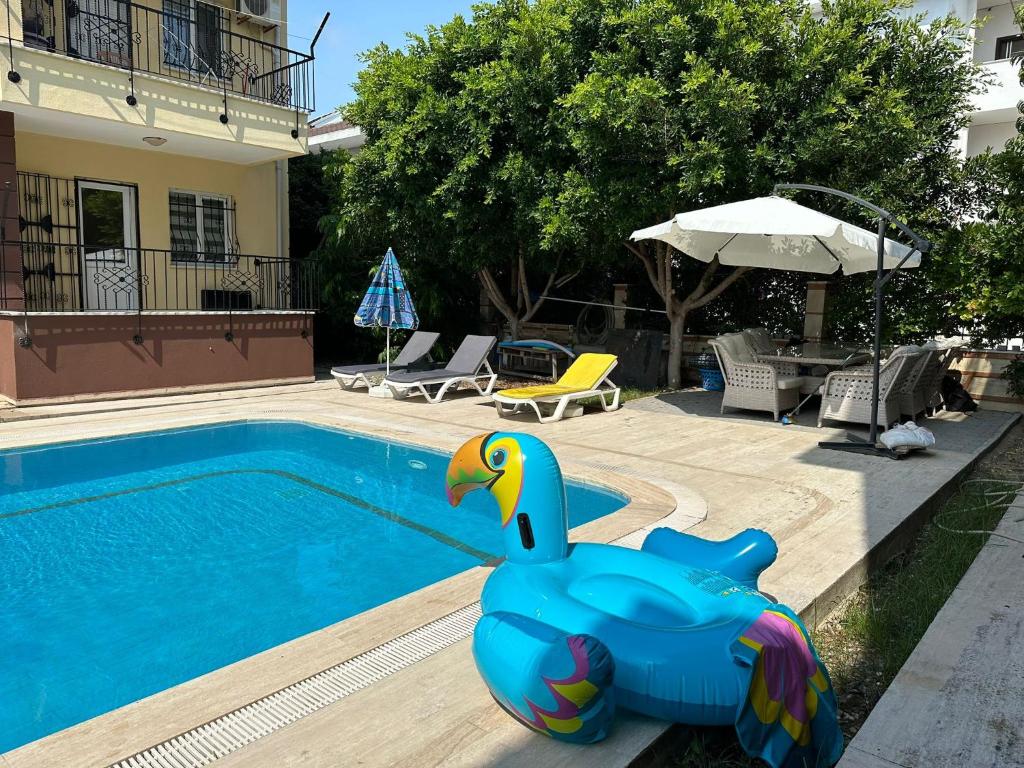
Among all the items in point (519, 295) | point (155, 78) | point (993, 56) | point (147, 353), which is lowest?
point (147, 353)

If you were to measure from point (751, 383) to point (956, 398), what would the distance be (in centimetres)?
330

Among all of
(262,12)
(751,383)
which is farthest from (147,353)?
(751,383)

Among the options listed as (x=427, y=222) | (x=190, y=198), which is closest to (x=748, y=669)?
(x=427, y=222)

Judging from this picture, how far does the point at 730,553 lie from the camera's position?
3068 mm

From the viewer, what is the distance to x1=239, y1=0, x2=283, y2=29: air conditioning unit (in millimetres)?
13680

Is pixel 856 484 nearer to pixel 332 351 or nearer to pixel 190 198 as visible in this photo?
pixel 190 198

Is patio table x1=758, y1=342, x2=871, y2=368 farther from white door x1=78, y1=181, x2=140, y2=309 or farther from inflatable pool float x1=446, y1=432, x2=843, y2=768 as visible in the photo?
white door x1=78, y1=181, x2=140, y2=309

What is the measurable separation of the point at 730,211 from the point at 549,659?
22.6 feet

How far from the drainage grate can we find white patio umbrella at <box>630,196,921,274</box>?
5918mm

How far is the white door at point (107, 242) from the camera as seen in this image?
12352 mm

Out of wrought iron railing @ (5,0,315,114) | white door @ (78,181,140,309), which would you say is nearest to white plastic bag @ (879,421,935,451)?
wrought iron railing @ (5,0,315,114)

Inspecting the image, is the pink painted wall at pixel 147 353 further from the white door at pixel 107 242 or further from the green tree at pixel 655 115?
the green tree at pixel 655 115

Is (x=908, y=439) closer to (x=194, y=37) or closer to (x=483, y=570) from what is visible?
(x=483, y=570)

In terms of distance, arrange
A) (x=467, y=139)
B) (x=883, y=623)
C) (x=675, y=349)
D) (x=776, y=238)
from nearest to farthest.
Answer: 1. (x=883, y=623)
2. (x=776, y=238)
3. (x=467, y=139)
4. (x=675, y=349)
